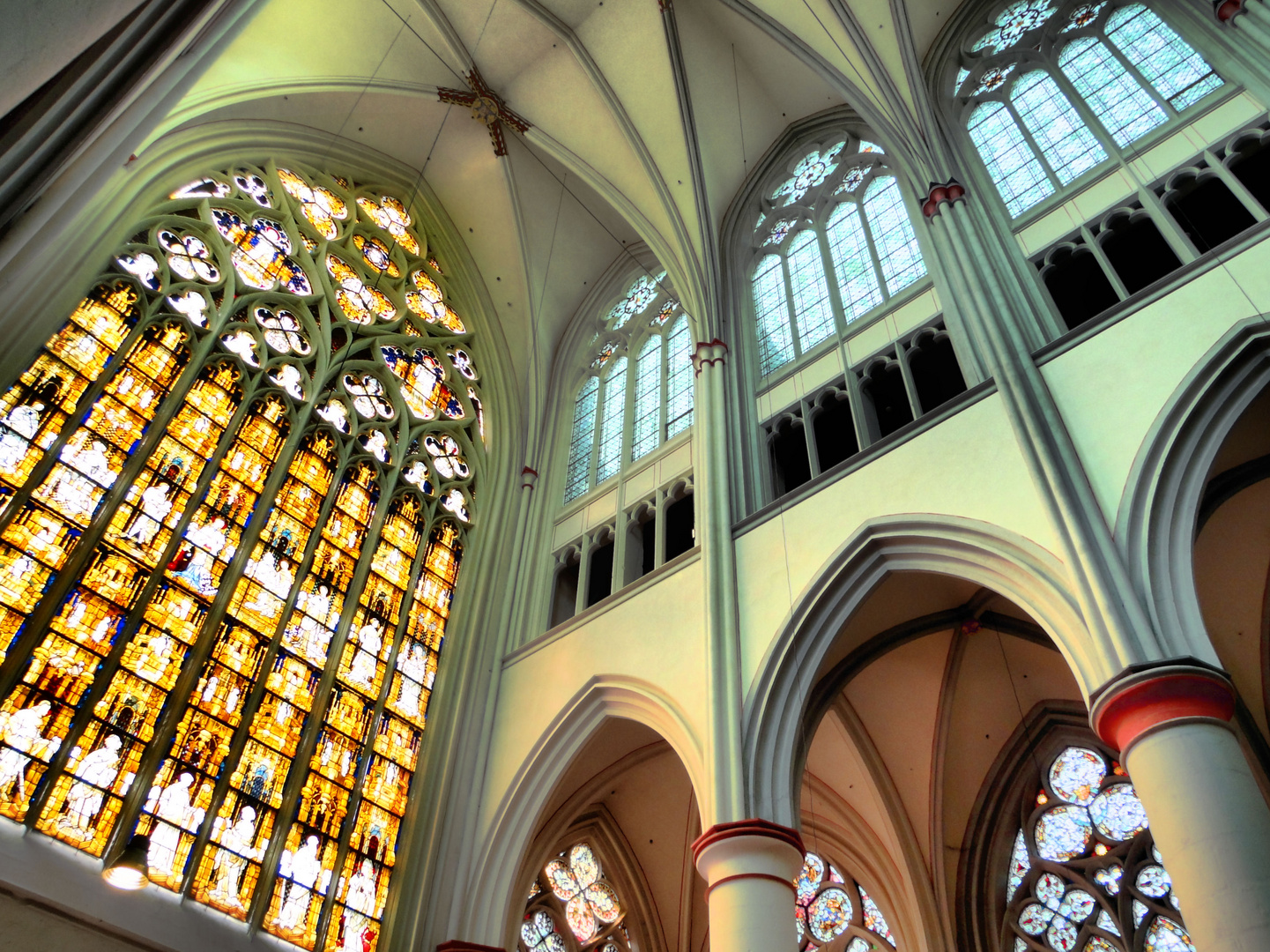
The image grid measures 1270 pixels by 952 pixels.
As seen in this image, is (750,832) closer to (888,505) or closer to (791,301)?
(888,505)

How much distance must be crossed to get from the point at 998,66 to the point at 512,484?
7.95m

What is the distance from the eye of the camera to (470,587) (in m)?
11.9

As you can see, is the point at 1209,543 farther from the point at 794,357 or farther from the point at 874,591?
the point at 794,357

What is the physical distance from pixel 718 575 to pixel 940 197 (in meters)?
4.61

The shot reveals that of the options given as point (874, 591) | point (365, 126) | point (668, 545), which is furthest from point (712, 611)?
point (365, 126)

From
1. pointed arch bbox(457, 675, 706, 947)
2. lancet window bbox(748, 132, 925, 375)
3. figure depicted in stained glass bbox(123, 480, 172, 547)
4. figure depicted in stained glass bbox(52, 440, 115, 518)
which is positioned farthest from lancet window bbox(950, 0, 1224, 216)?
figure depicted in stained glass bbox(52, 440, 115, 518)

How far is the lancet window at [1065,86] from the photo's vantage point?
10.1 m

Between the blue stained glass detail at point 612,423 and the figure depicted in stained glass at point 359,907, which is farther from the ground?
the blue stained glass detail at point 612,423

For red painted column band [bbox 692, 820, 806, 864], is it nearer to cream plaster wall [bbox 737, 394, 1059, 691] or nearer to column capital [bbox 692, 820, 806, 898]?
column capital [bbox 692, 820, 806, 898]

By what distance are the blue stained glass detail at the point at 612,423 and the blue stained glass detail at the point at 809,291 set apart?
8.99 ft

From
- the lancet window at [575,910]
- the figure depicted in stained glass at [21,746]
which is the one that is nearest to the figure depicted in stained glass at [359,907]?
the lancet window at [575,910]

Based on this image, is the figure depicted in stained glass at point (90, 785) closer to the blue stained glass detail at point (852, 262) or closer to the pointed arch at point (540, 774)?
the pointed arch at point (540, 774)

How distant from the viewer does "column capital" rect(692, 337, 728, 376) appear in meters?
11.5

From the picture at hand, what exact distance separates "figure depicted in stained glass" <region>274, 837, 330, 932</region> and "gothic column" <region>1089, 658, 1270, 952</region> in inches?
251
